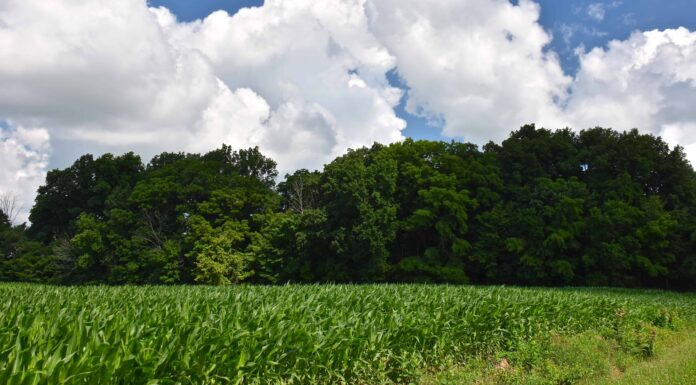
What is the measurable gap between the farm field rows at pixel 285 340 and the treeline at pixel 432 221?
20235 millimetres

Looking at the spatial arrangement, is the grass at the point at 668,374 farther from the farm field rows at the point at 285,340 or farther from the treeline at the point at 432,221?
the treeline at the point at 432,221

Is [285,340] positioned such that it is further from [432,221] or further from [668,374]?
[432,221]

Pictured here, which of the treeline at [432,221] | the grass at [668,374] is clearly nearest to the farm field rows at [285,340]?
the grass at [668,374]

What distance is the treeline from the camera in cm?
3148

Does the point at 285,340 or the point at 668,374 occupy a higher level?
the point at 285,340

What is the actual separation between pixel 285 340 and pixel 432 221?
2898cm

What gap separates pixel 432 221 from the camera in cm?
3431

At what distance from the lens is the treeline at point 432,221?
31484 millimetres

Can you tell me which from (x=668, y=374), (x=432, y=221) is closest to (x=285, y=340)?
(x=668, y=374)

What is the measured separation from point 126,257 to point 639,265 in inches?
1595

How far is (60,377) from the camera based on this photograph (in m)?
3.88

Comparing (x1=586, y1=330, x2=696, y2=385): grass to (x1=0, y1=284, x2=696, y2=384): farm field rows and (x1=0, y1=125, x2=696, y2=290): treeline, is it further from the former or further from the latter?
(x1=0, y1=125, x2=696, y2=290): treeline

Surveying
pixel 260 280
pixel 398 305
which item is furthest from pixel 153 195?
pixel 398 305

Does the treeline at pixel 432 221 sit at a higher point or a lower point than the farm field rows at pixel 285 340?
higher
